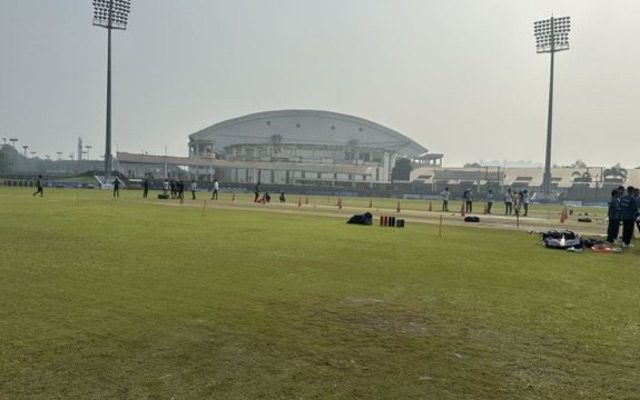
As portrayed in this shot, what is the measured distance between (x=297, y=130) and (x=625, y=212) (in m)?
161

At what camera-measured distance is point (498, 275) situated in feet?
39.0

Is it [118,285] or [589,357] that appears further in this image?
[118,285]

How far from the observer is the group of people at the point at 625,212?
18266 millimetres

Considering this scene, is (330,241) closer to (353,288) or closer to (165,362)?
(353,288)

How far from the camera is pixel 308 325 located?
7230 millimetres

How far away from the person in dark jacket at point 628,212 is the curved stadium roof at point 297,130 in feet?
510

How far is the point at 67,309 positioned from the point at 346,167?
13422 centimetres

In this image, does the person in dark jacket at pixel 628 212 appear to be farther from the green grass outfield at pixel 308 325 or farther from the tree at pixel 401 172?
the tree at pixel 401 172

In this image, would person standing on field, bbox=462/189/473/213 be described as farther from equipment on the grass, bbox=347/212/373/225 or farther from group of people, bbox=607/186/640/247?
group of people, bbox=607/186/640/247

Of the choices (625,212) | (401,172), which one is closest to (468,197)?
(625,212)

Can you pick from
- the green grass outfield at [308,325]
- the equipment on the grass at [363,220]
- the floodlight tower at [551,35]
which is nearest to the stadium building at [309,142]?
the floodlight tower at [551,35]

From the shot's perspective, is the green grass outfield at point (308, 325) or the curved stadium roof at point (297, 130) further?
the curved stadium roof at point (297, 130)

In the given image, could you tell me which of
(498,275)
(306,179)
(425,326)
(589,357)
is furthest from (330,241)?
(306,179)

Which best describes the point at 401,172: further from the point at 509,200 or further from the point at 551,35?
the point at 509,200
